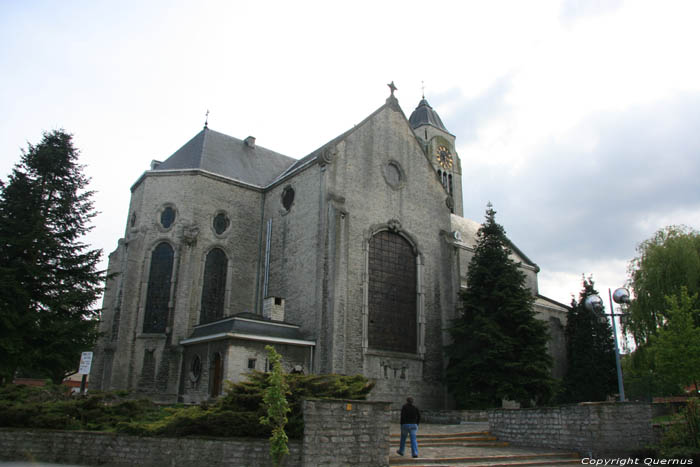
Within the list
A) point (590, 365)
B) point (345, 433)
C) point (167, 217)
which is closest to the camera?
point (345, 433)

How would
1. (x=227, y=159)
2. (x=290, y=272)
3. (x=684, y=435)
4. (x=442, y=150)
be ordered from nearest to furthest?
(x=684, y=435) < (x=290, y=272) < (x=227, y=159) < (x=442, y=150)

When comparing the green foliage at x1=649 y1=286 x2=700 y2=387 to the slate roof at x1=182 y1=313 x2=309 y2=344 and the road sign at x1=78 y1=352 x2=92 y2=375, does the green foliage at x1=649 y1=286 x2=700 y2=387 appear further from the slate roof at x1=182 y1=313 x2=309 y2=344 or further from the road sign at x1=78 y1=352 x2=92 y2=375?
the road sign at x1=78 y1=352 x2=92 y2=375

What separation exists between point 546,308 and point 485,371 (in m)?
18.2

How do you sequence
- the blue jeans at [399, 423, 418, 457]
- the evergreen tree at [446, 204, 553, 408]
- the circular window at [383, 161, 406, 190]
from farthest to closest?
the circular window at [383, 161, 406, 190] → the evergreen tree at [446, 204, 553, 408] → the blue jeans at [399, 423, 418, 457]

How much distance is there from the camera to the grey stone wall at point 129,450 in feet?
34.4

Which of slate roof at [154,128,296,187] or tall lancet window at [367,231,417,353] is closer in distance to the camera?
tall lancet window at [367,231,417,353]

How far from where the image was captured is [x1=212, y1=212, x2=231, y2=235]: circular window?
2540 cm

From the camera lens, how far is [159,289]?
78.2ft

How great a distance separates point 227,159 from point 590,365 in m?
24.4

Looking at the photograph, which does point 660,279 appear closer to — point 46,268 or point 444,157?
point 46,268

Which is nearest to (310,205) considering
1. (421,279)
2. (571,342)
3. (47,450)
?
(421,279)

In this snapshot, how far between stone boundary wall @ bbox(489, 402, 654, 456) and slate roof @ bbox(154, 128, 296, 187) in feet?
60.9

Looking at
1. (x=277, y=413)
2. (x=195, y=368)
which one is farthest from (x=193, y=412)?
(x=195, y=368)

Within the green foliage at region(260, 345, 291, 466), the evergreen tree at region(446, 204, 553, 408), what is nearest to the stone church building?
the evergreen tree at region(446, 204, 553, 408)
